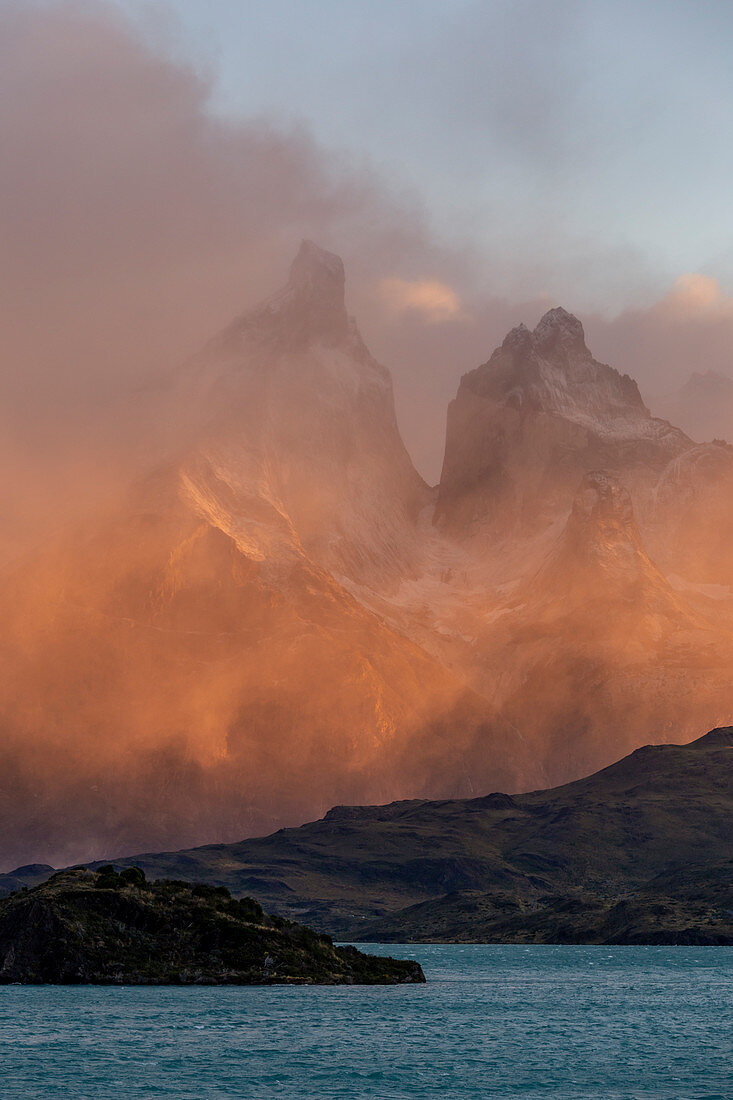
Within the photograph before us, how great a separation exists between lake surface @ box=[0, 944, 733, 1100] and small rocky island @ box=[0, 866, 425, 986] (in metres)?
4.52

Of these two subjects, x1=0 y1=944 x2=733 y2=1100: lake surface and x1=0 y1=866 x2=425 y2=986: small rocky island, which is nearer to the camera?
x1=0 y1=944 x2=733 y2=1100: lake surface

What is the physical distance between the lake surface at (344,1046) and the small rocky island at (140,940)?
178 inches

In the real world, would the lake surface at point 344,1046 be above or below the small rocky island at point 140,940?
below

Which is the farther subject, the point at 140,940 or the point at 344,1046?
the point at 140,940

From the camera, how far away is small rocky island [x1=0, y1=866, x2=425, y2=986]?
166 meters

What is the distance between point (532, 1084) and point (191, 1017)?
4968 cm

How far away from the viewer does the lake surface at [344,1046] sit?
92.5 m

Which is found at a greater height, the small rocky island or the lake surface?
the small rocky island

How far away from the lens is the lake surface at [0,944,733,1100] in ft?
303

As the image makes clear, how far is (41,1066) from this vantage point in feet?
329

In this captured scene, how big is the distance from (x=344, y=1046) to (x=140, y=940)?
64.8 meters

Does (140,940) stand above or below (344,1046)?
above

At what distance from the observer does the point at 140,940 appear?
171250 mm

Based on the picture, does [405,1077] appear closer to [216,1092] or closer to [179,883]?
[216,1092]
